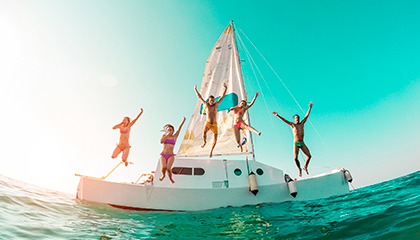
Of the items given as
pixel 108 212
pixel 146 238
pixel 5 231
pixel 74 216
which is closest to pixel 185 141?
pixel 108 212

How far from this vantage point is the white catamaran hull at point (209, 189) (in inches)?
375

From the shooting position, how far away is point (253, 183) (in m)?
10.3

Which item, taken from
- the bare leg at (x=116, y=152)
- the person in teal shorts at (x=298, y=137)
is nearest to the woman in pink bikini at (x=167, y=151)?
the bare leg at (x=116, y=152)

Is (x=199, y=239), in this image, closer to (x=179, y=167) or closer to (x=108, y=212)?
(x=108, y=212)

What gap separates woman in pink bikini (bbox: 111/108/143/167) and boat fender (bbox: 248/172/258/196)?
646 centimetres

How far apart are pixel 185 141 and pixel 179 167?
3.56 meters

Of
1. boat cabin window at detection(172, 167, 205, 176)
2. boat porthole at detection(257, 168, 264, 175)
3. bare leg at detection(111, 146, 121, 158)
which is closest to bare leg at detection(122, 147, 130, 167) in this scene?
bare leg at detection(111, 146, 121, 158)

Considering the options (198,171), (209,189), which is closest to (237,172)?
(209,189)

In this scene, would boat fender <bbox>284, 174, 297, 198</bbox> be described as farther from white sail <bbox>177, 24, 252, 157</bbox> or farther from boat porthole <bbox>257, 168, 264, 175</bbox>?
white sail <bbox>177, 24, 252, 157</bbox>

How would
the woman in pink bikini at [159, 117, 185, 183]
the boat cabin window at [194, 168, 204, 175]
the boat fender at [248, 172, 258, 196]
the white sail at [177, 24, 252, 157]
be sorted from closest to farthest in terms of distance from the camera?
the woman in pink bikini at [159, 117, 185, 183] → the boat fender at [248, 172, 258, 196] → the boat cabin window at [194, 168, 204, 175] → the white sail at [177, 24, 252, 157]

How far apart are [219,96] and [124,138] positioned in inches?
319

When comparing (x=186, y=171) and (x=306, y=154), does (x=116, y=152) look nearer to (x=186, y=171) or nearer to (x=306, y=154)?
(x=186, y=171)

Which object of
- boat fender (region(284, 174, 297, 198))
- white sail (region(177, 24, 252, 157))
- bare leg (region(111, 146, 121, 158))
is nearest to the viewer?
bare leg (region(111, 146, 121, 158))

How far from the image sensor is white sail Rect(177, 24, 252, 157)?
13.7m
